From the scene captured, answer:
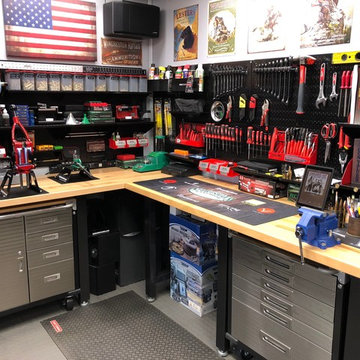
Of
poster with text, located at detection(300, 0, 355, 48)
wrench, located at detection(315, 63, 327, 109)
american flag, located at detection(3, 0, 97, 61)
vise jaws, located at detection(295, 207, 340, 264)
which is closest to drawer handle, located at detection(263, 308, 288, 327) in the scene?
vise jaws, located at detection(295, 207, 340, 264)

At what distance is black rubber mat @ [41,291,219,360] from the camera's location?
243cm

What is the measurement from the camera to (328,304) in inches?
70.0

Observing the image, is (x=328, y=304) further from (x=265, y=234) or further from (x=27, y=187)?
(x=27, y=187)

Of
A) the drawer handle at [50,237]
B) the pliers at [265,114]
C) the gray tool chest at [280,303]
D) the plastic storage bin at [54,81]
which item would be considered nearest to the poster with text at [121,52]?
the plastic storage bin at [54,81]

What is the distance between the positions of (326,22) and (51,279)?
8.12 feet

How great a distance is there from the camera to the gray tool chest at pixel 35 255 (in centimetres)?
259

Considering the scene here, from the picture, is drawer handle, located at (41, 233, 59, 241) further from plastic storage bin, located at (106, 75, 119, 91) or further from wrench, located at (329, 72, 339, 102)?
wrench, located at (329, 72, 339, 102)

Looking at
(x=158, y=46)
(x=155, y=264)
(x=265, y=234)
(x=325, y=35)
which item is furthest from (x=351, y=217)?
(x=158, y=46)

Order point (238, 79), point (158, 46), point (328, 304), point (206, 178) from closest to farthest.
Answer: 1. point (328, 304)
2. point (238, 79)
3. point (206, 178)
4. point (158, 46)

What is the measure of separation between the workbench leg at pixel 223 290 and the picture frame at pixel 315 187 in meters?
0.48

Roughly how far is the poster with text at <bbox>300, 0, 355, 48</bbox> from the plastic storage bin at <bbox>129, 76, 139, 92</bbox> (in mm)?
1581

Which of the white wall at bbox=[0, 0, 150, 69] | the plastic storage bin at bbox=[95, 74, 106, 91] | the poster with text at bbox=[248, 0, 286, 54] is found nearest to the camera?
the poster with text at bbox=[248, 0, 286, 54]

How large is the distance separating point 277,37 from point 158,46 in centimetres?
141

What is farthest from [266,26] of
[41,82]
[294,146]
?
[41,82]
